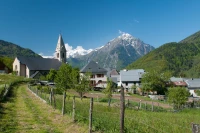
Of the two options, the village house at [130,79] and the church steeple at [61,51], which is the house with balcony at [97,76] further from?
the church steeple at [61,51]

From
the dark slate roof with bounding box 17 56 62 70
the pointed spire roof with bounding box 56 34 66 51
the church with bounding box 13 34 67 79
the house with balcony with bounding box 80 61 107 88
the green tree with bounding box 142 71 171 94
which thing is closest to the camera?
the green tree with bounding box 142 71 171 94

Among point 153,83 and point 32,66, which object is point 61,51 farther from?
point 153,83

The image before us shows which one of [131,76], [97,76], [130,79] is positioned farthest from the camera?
[131,76]

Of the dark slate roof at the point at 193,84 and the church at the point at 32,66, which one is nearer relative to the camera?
the church at the point at 32,66

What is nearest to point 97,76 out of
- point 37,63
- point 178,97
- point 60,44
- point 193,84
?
point 37,63

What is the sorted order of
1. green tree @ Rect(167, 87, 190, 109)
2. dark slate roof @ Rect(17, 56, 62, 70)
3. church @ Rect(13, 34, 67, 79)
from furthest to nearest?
dark slate roof @ Rect(17, 56, 62, 70), church @ Rect(13, 34, 67, 79), green tree @ Rect(167, 87, 190, 109)

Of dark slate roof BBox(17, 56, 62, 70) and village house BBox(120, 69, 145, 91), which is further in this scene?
dark slate roof BBox(17, 56, 62, 70)

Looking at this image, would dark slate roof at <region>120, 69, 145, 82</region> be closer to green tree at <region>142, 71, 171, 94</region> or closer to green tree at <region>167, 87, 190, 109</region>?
green tree at <region>142, 71, 171, 94</region>

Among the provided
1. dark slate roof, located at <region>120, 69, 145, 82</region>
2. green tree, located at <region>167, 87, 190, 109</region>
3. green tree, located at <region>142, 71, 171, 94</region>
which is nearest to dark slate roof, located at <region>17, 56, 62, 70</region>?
dark slate roof, located at <region>120, 69, 145, 82</region>

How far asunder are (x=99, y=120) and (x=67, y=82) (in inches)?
1090

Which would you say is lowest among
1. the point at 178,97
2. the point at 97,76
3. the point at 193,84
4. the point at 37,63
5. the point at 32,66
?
the point at 193,84

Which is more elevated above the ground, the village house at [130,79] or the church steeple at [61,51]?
the church steeple at [61,51]

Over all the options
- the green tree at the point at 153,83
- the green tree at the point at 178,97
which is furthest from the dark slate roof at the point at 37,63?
the green tree at the point at 178,97

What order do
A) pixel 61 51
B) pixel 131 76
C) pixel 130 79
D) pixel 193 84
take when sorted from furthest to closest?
pixel 61 51 → pixel 193 84 → pixel 131 76 → pixel 130 79
